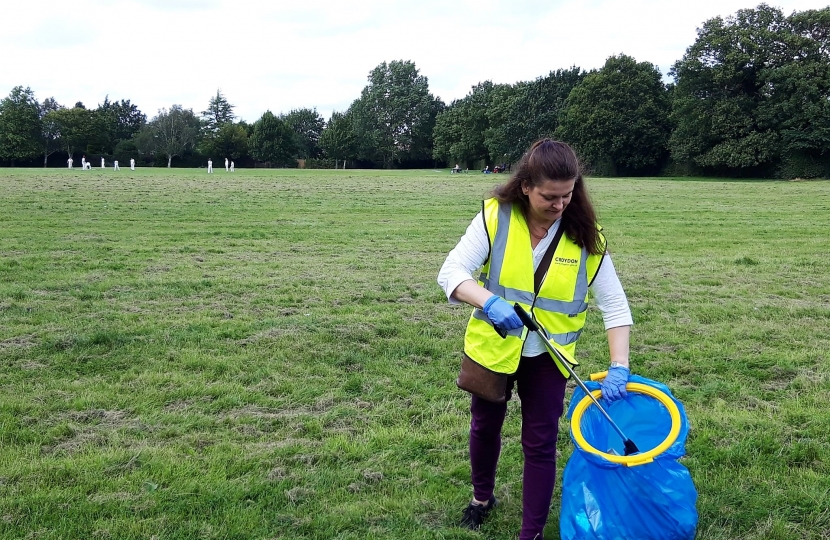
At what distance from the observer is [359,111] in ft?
291

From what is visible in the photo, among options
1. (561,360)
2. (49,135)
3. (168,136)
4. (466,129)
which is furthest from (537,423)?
(49,135)

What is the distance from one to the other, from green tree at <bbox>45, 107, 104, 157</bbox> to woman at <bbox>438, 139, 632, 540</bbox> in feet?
288

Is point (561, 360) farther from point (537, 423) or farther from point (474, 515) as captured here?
point (474, 515)

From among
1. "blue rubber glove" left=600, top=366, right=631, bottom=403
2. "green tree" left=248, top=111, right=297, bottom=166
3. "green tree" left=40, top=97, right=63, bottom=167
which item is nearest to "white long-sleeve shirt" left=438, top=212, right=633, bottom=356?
"blue rubber glove" left=600, top=366, right=631, bottom=403

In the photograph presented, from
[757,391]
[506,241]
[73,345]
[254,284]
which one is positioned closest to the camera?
[506,241]

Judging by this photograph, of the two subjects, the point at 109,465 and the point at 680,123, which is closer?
the point at 109,465

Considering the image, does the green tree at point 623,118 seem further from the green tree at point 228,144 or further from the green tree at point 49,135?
the green tree at point 49,135

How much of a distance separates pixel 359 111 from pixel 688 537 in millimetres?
88710

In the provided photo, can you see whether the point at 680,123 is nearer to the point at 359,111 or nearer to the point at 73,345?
the point at 359,111

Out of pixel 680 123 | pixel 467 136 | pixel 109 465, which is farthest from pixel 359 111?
pixel 109 465

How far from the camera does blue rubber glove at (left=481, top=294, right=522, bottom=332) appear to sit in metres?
2.86

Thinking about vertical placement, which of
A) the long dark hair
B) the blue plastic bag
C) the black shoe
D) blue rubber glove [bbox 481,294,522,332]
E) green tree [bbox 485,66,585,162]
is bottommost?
the black shoe

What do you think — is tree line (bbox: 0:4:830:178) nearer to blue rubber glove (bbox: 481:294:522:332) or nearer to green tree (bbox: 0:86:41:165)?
green tree (bbox: 0:86:41:165)

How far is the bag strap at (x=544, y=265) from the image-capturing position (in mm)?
3139
